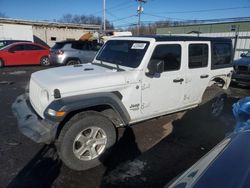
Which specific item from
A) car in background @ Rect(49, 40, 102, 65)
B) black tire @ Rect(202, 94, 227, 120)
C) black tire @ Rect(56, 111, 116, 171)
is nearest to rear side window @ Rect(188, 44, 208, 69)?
black tire @ Rect(202, 94, 227, 120)

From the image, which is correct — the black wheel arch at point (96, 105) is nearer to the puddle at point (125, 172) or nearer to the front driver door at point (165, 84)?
the front driver door at point (165, 84)

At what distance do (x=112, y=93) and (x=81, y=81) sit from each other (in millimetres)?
501

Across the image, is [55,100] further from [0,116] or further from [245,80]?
[245,80]

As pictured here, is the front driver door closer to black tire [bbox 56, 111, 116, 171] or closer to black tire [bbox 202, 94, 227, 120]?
black tire [bbox 56, 111, 116, 171]

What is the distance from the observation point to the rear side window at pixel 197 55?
4.33 meters

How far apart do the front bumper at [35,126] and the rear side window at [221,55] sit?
3.72 meters

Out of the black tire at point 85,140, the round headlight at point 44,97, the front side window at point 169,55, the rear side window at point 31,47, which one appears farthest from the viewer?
the rear side window at point 31,47

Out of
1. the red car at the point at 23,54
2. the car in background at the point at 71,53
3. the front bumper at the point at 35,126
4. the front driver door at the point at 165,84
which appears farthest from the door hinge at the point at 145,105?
the red car at the point at 23,54

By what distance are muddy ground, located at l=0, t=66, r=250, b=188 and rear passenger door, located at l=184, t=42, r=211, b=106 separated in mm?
762

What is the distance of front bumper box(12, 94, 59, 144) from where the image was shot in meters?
2.83

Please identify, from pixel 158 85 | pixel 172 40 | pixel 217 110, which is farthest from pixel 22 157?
pixel 217 110

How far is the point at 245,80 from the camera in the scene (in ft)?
29.3

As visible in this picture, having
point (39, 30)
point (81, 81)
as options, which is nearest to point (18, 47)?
point (39, 30)

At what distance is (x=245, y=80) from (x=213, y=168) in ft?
28.5
